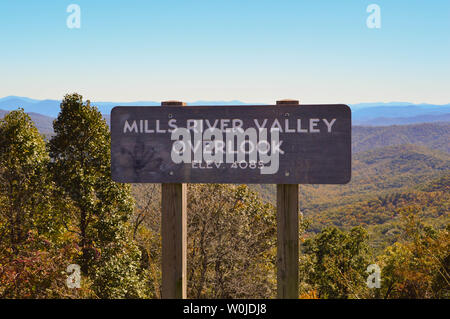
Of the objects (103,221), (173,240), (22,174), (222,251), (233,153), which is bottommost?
(222,251)

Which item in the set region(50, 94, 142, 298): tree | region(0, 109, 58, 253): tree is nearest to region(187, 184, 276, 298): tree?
region(50, 94, 142, 298): tree

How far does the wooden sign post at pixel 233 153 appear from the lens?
3.25 m

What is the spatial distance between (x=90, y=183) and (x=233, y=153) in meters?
12.4

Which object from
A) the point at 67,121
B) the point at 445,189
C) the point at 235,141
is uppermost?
the point at 67,121

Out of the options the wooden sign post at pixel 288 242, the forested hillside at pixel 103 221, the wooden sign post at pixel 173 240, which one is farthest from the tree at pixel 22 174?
the wooden sign post at pixel 288 242

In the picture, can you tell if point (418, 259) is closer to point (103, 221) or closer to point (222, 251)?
point (222, 251)

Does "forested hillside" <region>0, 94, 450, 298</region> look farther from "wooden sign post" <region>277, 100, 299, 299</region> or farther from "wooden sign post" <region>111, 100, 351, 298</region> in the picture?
"wooden sign post" <region>277, 100, 299, 299</region>

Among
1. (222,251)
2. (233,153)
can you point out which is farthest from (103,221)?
(233,153)

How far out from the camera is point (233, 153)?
3303 mm

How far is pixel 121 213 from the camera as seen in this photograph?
14766mm
